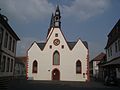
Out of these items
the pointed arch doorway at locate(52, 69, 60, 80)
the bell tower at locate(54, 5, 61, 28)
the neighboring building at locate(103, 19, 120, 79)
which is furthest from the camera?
the bell tower at locate(54, 5, 61, 28)

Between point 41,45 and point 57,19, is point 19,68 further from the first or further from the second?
point 57,19

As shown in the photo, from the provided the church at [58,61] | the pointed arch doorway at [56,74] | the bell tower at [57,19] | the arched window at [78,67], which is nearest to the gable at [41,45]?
the church at [58,61]

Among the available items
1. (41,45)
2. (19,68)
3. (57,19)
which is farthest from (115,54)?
(19,68)

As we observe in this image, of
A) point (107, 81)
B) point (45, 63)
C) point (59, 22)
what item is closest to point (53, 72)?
point (45, 63)

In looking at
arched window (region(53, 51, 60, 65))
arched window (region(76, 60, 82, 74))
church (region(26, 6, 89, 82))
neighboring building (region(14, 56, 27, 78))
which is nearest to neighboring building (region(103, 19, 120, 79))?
arched window (region(76, 60, 82, 74))

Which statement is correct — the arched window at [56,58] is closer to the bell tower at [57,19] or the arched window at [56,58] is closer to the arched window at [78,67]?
the arched window at [78,67]

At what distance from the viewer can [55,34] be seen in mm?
41781

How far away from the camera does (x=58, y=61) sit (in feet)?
132

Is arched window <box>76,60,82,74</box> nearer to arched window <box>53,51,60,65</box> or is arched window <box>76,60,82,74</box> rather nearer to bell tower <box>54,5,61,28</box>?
arched window <box>53,51,60,65</box>

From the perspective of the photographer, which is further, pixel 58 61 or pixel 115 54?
pixel 58 61

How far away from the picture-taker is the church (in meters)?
39.3

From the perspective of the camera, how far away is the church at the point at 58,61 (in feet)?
129

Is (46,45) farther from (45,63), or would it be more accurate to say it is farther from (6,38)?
(6,38)

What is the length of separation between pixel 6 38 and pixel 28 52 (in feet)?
54.5
